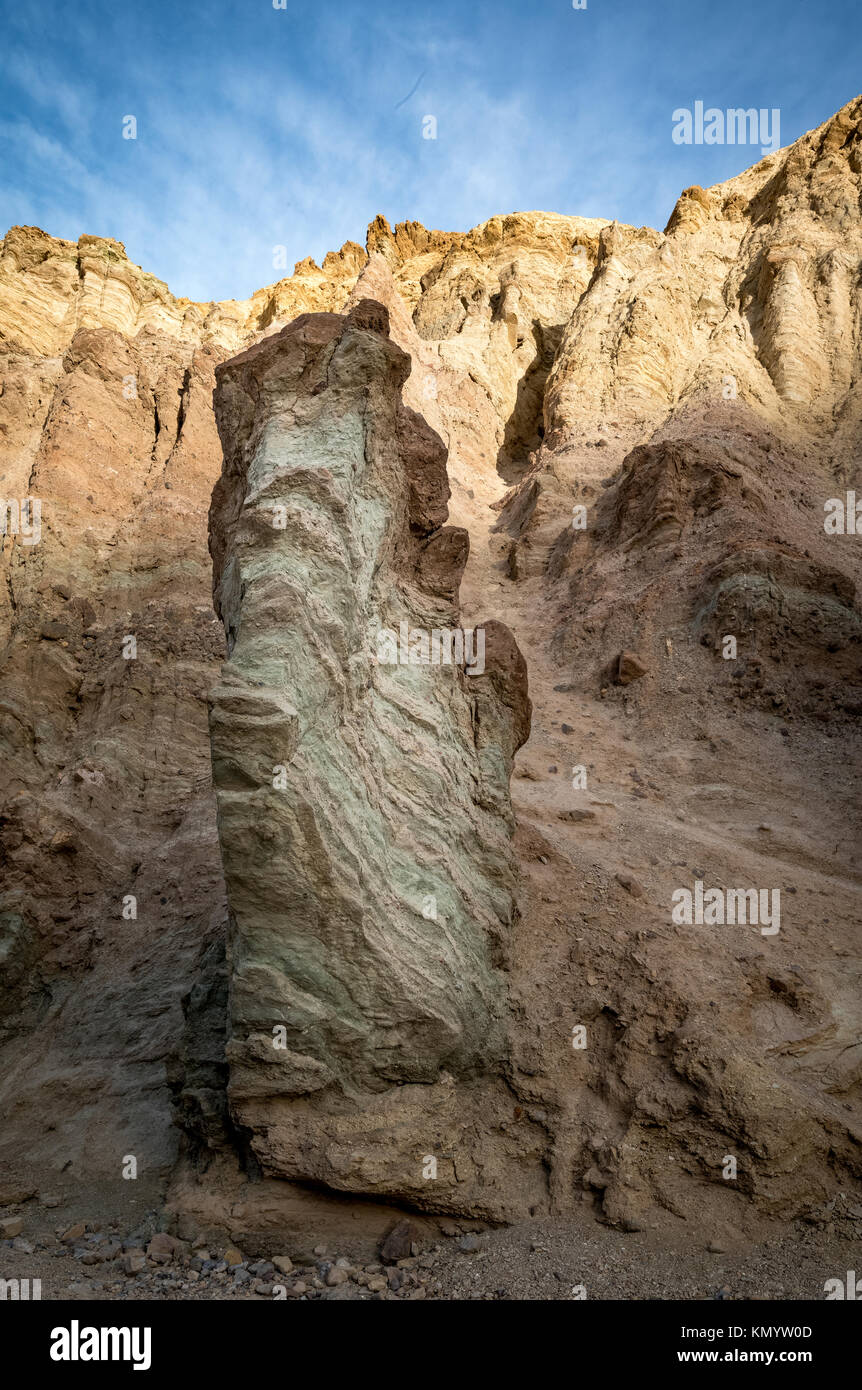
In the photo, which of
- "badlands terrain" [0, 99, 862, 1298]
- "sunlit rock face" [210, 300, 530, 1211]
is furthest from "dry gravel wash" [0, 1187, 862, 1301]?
"sunlit rock face" [210, 300, 530, 1211]

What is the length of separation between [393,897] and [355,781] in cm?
82

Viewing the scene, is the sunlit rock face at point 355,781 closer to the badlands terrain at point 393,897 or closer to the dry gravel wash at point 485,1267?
the badlands terrain at point 393,897

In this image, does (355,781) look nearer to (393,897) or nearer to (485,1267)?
(393,897)

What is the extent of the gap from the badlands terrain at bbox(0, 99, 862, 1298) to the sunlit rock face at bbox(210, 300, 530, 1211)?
0.03 meters

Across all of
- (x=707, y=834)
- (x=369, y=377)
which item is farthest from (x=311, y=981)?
(x=707, y=834)

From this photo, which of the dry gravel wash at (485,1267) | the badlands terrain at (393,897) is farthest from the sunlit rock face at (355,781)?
the dry gravel wash at (485,1267)

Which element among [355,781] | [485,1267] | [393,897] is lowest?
[485,1267]

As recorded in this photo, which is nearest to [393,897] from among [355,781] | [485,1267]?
[355,781]

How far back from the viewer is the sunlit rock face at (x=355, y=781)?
15.2 feet

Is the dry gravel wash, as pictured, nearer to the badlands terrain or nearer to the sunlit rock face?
the badlands terrain

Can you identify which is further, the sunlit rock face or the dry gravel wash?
the sunlit rock face

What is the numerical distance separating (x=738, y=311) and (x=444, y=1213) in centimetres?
2247

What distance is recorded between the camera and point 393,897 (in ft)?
17.1

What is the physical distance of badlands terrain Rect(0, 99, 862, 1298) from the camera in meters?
4.62
